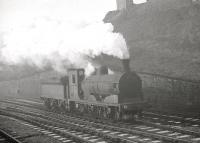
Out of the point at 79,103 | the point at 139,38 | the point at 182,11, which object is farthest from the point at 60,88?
the point at 182,11

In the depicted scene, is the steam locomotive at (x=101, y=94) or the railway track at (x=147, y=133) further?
the steam locomotive at (x=101, y=94)

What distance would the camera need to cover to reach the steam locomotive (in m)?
16.8

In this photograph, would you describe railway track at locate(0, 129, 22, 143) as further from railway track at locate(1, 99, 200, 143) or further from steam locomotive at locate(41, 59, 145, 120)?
steam locomotive at locate(41, 59, 145, 120)

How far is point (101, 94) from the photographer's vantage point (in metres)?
18.5

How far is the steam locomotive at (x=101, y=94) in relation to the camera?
1678 centimetres

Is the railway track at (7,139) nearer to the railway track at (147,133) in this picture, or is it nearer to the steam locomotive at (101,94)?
the railway track at (147,133)

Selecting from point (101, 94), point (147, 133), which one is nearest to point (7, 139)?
point (147, 133)

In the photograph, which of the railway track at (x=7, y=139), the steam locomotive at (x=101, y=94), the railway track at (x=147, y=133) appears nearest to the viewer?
the railway track at (x=147, y=133)

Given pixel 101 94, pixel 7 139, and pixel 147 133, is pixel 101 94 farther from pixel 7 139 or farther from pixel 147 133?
pixel 7 139

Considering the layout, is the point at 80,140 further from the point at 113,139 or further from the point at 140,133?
the point at 140,133

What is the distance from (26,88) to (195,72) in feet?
87.6

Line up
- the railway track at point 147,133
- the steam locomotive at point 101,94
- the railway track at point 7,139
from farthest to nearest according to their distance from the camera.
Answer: the steam locomotive at point 101,94 → the railway track at point 7,139 → the railway track at point 147,133

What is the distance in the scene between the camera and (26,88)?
1742 inches

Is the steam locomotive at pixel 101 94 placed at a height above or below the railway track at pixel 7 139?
above
